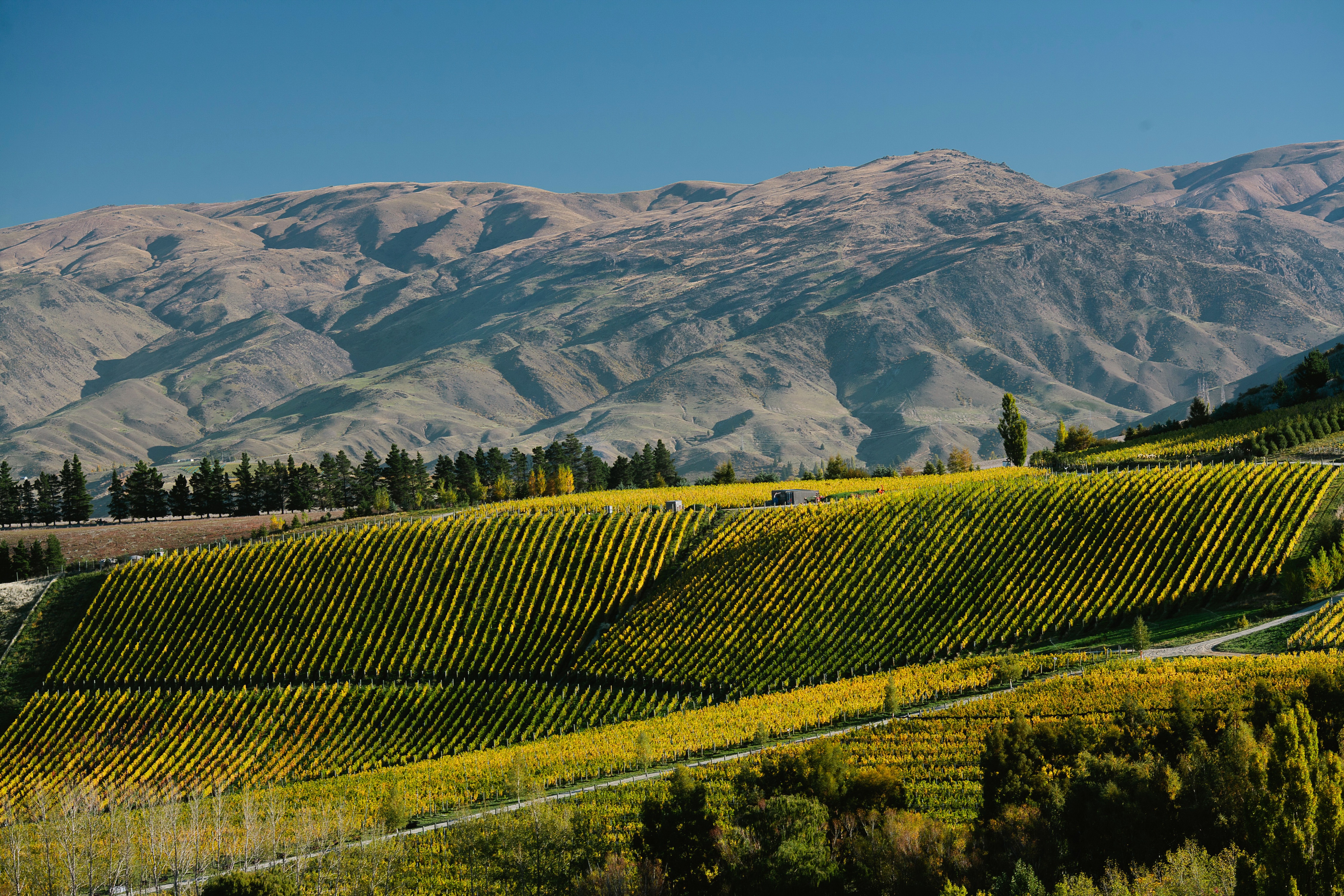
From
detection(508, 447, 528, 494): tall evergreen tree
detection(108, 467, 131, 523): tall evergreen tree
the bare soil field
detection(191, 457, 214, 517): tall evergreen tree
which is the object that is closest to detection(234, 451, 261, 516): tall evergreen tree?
detection(191, 457, 214, 517): tall evergreen tree

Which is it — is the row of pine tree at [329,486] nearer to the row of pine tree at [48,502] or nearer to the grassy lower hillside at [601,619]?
the row of pine tree at [48,502]

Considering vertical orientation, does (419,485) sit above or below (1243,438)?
above

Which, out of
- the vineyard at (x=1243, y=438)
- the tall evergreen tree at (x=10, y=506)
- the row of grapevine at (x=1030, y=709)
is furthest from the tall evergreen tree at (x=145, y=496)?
the row of grapevine at (x=1030, y=709)

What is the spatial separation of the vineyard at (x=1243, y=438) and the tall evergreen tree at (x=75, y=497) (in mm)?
104236

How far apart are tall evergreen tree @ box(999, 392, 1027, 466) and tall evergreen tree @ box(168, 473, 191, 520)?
89.2 metres

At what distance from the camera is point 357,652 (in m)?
65.4

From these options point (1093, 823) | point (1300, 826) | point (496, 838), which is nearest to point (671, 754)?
point (496, 838)

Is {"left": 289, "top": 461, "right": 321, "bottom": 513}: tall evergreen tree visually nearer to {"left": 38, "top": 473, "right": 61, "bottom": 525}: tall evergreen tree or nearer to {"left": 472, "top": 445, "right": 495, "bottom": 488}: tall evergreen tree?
{"left": 472, "top": 445, "right": 495, "bottom": 488}: tall evergreen tree

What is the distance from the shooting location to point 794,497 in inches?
3132

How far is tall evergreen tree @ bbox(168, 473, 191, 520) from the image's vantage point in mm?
115000

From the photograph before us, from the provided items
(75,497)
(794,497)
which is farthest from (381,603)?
(75,497)

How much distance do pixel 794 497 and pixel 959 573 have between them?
22179mm

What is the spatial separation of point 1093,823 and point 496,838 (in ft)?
60.9

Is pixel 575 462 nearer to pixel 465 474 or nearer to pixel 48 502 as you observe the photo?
pixel 465 474
